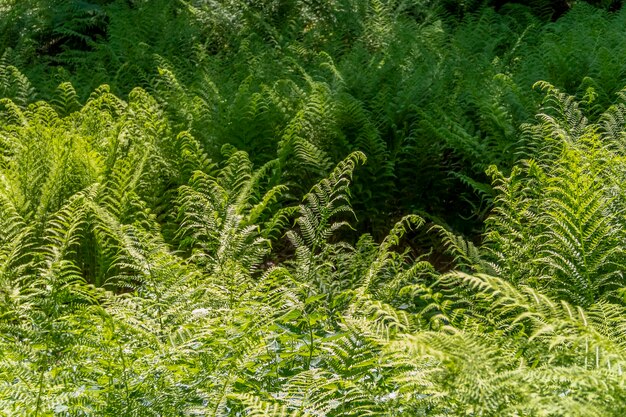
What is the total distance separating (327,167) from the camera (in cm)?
504

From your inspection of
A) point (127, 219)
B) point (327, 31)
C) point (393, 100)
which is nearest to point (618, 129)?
point (393, 100)

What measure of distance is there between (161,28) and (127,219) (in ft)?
14.4

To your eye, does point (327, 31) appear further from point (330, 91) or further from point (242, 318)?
point (242, 318)

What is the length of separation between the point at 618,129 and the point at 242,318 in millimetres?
2782

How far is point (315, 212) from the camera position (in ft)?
16.8

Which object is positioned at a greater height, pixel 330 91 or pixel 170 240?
pixel 330 91

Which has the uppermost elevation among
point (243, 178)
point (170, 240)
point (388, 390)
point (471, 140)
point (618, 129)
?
point (618, 129)

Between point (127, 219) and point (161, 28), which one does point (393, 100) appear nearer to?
point (127, 219)

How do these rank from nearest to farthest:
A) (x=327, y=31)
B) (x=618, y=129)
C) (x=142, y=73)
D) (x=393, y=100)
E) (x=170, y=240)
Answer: (x=618, y=129) < (x=170, y=240) < (x=393, y=100) < (x=142, y=73) < (x=327, y=31)

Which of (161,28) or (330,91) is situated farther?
(161,28)

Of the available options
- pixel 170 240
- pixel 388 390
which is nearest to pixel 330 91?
pixel 170 240

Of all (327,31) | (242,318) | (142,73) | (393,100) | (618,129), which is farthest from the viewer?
(327,31)

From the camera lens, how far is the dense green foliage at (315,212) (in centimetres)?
250

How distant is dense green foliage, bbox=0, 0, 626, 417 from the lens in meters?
2.50
